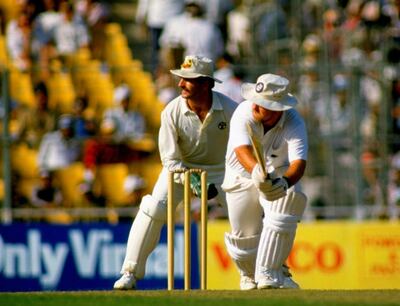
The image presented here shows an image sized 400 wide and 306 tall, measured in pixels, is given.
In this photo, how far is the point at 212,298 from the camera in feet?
30.6

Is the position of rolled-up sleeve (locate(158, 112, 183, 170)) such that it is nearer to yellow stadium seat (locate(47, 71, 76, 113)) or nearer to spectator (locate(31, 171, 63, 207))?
spectator (locate(31, 171, 63, 207))

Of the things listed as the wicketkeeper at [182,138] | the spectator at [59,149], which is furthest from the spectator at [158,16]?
the wicketkeeper at [182,138]

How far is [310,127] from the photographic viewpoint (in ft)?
52.3

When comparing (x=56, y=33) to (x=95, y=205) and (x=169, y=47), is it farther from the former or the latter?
(x=95, y=205)

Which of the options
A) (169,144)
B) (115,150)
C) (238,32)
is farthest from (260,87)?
(238,32)

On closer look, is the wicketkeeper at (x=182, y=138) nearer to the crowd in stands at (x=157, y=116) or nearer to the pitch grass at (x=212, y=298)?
the pitch grass at (x=212, y=298)

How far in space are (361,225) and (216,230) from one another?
1.58m

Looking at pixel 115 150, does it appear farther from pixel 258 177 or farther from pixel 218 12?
pixel 258 177

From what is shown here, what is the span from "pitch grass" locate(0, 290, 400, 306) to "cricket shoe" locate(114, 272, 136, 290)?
687mm

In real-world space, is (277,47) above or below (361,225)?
above

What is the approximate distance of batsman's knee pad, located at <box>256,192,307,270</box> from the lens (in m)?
10.1

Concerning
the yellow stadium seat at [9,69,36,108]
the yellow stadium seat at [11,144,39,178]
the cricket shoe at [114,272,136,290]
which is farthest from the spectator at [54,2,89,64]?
the cricket shoe at [114,272,136,290]

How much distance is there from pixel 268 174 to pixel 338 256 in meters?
5.62

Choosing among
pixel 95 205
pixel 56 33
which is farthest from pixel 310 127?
pixel 56 33
